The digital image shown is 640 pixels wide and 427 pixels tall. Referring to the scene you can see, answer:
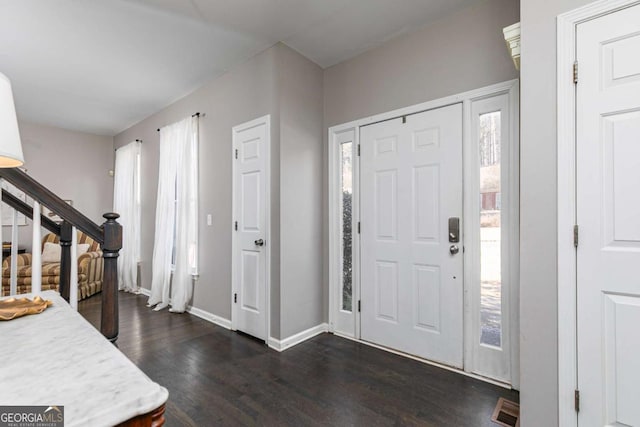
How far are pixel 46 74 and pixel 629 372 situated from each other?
5329 mm

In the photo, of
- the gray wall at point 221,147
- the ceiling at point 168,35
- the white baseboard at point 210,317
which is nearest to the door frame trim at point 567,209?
the ceiling at point 168,35

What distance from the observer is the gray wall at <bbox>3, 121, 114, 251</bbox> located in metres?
4.89

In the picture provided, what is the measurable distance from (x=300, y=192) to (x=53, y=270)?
3.58m

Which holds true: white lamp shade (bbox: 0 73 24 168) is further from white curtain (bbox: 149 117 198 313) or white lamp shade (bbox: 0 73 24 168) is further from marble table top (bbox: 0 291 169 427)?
white curtain (bbox: 149 117 198 313)

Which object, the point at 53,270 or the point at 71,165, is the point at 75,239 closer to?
the point at 53,270

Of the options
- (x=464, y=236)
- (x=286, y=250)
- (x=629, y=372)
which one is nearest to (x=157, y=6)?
(x=286, y=250)

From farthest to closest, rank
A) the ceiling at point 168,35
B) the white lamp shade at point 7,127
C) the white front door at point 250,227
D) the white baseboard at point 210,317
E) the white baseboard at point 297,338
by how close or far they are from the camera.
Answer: the white baseboard at point 210,317 → the white front door at point 250,227 → the white baseboard at point 297,338 → the ceiling at point 168,35 → the white lamp shade at point 7,127

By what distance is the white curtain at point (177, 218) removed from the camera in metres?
3.69

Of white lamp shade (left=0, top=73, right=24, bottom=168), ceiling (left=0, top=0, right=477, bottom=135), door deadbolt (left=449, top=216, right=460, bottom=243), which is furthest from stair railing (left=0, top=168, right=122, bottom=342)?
door deadbolt (left=449, top=216, right=460, bottom=243)

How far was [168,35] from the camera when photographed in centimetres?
263

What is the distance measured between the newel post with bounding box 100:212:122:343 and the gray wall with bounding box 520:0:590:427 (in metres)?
2.09

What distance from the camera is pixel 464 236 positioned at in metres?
2.27

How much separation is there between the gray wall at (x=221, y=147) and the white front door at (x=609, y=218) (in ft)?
7.03

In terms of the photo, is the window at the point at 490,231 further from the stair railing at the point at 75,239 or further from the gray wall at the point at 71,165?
the gray wall at the point at 71,165
